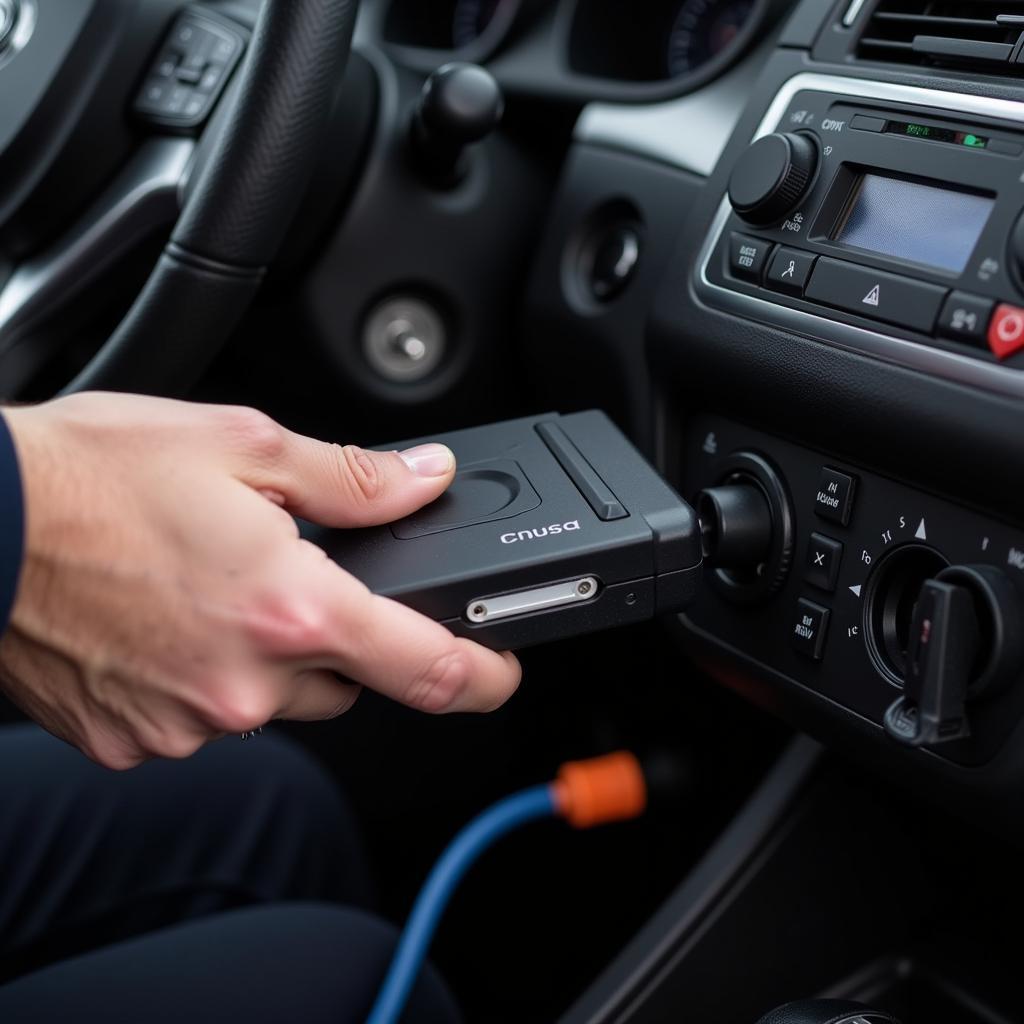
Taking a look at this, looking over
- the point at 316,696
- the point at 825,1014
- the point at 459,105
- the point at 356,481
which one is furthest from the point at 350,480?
the point at 459,105

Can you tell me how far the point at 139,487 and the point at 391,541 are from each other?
0.14m

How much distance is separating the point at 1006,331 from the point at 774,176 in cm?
19

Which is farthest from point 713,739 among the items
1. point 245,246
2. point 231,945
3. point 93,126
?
point 93,126

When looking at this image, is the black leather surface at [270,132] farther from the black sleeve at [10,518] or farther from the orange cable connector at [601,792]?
the orange cable connector at [601,792]

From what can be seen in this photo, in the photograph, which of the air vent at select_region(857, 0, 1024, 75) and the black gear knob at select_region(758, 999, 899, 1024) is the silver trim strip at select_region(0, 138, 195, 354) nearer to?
the air vent at select_region(857, 0, 1024, 75)

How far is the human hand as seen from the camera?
54cm

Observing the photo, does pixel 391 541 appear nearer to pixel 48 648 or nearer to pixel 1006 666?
pixel 48 648

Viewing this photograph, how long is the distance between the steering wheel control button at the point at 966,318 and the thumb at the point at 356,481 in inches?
10.3

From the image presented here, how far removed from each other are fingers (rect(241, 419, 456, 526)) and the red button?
0.28m

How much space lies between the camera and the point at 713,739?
115 cm

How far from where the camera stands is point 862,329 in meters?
0.67

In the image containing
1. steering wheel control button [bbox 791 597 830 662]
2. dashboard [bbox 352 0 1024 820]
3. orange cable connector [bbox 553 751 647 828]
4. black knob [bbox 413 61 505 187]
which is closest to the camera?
dashboard [bbox 352 0 1024 820]

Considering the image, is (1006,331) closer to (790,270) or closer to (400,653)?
(790,270)

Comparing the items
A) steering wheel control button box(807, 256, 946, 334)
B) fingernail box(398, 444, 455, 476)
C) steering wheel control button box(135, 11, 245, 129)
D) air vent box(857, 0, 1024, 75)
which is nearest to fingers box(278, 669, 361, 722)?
fingernail box(398, 444, 455, 476)
